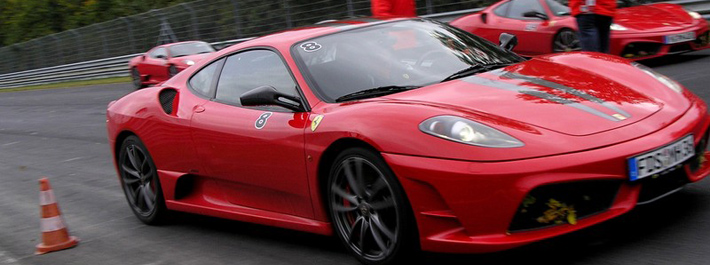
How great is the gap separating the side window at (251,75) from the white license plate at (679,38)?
268 inches

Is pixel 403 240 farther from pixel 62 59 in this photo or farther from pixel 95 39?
pixel 62 59

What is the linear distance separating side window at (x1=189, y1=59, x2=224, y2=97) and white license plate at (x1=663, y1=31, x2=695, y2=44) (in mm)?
6774

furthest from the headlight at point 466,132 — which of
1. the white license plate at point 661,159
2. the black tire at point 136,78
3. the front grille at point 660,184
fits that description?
the black tire at point 136,78

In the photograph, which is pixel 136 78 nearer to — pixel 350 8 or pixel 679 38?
pixel 350 8

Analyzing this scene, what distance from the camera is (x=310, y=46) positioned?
5.05 m

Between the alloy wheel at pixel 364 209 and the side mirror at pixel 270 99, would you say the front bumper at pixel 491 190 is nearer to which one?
the alloy wheel at pixel 364 209

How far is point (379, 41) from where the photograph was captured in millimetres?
5066

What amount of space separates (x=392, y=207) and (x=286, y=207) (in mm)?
914

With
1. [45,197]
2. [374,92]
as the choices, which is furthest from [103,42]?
[374,92]

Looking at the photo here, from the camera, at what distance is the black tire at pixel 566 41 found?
11.5 m

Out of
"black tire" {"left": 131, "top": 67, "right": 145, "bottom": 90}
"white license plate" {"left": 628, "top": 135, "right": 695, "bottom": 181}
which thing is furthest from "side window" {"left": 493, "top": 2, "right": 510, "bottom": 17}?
"black tire" {"left": 131, "top": 67, "right": 145, "bottom": 90}

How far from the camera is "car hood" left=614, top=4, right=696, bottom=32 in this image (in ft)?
35.6

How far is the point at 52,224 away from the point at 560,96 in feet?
11.1

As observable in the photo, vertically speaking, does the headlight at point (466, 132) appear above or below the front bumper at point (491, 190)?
above
